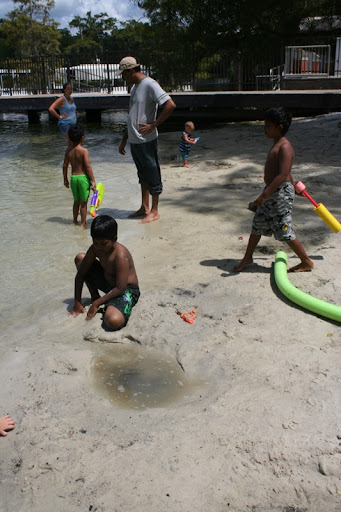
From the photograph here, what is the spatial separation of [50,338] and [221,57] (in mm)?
19853

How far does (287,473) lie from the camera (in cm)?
251

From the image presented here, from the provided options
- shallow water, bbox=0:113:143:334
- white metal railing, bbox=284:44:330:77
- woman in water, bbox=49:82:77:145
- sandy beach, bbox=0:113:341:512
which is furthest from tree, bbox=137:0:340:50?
sandy beach, bbox=0:113:341:512

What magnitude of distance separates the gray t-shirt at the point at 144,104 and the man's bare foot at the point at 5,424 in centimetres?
449

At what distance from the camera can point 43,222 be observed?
7273 mm

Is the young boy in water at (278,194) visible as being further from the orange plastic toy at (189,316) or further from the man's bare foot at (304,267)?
the orange plastic toy at (189,316)

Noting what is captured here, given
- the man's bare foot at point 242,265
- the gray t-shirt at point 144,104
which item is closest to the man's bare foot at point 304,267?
the man's bare foot at point 242,265

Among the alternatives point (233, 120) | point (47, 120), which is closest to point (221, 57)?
point (233, 120)

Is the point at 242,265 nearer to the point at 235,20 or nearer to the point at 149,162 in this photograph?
the point at 149,162

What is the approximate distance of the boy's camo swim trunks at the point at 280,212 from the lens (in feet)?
14.9

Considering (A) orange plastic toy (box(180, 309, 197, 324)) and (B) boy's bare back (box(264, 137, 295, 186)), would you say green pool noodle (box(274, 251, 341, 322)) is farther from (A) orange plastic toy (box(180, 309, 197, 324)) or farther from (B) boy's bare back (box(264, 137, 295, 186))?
(B) boy's bare back (box(264, 137, 295, 186))

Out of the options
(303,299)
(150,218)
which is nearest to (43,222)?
(150,218)

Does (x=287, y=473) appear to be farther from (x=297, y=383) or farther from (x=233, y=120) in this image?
(x=233, y=120)

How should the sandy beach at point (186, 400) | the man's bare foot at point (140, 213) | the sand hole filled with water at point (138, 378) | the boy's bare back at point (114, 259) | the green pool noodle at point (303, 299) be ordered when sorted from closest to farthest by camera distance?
the sandy beach at point (186, 400), the sand hole filled with water at point (138, 378), the green pool noodle at point (303, 299), the boy's bare back at point (114, 259), the man's bare foot at point (140, 213)

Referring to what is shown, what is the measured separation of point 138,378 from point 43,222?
14.4ft
